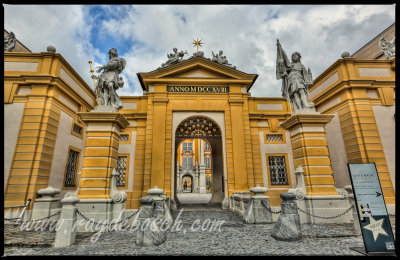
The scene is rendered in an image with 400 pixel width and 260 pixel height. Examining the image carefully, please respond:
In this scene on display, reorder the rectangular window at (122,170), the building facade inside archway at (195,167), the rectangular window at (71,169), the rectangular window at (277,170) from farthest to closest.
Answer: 1. the building facade inside archway at (195,167)
2. the rectangular window at (277,170)
3. the rectangular window at (122,170)
4. the rectangular window at (71,169)

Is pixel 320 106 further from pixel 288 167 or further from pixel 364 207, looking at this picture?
pixel 364 207

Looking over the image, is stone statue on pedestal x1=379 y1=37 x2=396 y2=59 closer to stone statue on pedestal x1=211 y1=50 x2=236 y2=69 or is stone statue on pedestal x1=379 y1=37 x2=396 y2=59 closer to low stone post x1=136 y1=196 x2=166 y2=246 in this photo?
stone statue on pedestal x1=211 y1=50 x2=236 y2=69

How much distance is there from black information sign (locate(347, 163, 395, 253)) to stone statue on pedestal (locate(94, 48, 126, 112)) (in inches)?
326

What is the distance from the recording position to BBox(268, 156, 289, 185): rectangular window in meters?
13.0

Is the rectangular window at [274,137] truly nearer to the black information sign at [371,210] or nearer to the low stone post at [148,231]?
the black information sign at [371,210]

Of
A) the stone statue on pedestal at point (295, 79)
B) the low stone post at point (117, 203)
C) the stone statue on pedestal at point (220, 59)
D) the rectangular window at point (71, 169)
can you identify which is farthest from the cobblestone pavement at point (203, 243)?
the stone statue on pedestal at point (220, 59)

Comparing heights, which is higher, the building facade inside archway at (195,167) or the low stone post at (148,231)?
the building facade inside archway at (195,167)

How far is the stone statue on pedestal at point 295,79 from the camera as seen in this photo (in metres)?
8.51

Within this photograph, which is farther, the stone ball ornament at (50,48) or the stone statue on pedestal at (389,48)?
the stone statue on pedestal at (389,48)

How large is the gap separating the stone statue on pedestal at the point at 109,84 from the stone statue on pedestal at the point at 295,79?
6971 mm

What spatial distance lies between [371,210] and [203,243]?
3934 millimetres

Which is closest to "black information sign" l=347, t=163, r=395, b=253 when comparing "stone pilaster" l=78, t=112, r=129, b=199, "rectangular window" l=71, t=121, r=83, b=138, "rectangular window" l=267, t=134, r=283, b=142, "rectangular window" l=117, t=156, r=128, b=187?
"stone pilaster" l=78, t=112, r=129, b=199
